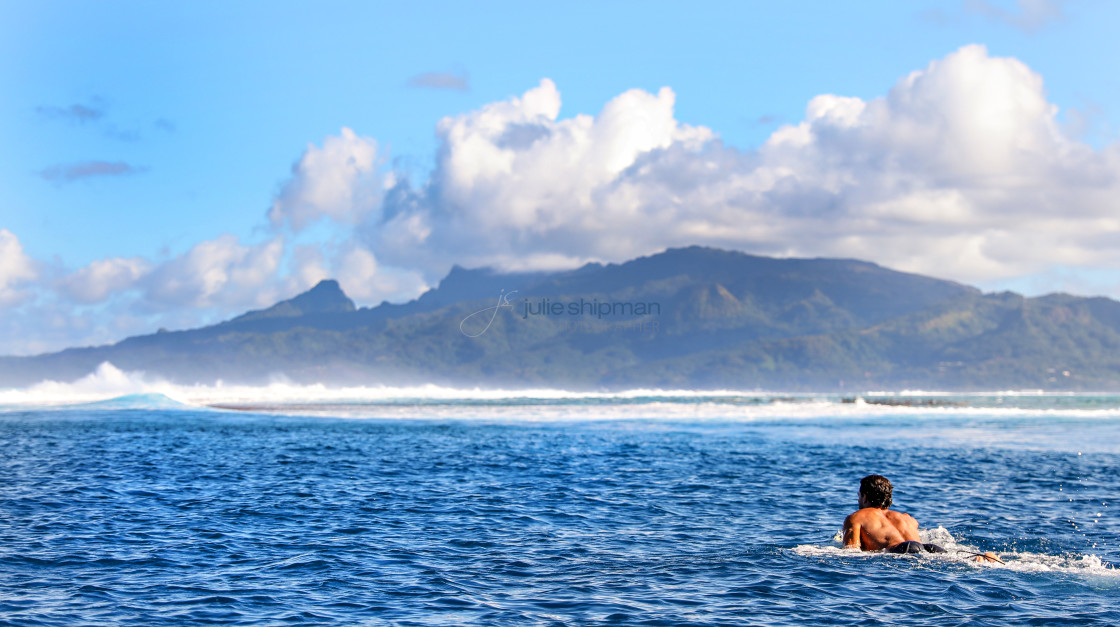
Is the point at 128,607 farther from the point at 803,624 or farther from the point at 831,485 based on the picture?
the point at 831,485

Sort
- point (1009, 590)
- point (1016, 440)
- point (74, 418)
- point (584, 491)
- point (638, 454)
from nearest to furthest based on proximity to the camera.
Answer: point (1009, 590) < point (584, 491) < point (638, 454) < point (1016, 440) < point (74, 418)

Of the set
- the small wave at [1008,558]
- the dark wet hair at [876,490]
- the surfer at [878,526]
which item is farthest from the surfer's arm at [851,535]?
the dark wet hair at [876,490]

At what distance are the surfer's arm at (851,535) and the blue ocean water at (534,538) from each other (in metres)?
0.34

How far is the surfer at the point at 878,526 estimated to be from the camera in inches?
715

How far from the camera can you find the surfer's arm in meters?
18.3

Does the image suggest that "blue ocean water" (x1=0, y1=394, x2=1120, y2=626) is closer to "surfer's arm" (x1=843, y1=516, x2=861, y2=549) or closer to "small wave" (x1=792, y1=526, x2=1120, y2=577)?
"small wave" (x1=792, y1=526, x2=1120, y2=577)

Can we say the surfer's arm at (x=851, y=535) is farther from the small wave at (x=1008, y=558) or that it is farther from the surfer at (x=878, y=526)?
the small wave at (x=1008, y=558)

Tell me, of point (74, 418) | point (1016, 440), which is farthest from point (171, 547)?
point (74, 418)

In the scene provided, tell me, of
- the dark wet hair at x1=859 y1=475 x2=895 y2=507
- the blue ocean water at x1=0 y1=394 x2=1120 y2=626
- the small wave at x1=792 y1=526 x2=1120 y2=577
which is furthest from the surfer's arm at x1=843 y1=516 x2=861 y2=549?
the dark wet hair at x1=859 y1=475 x2=895 y2=507

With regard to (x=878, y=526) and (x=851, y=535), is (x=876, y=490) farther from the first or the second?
(x=851, y=535)

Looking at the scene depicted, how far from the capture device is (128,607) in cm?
1411

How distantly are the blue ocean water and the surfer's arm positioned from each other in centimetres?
34

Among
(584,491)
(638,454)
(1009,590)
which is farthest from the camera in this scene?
(638,454)

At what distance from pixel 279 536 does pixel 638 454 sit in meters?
26.6
